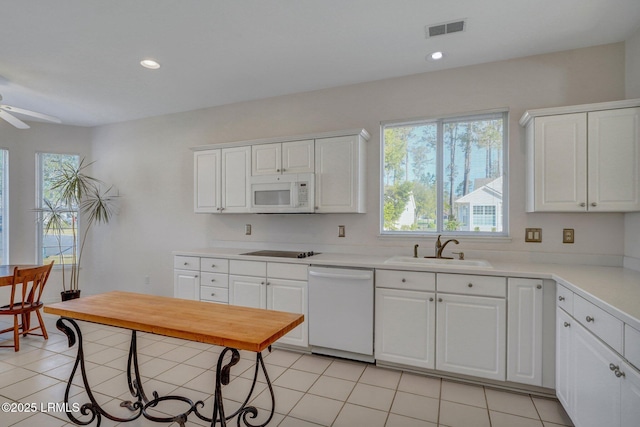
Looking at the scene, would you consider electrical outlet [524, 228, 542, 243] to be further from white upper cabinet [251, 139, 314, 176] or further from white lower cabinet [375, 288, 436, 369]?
white upper cabinet [251, 139, 314, 176]

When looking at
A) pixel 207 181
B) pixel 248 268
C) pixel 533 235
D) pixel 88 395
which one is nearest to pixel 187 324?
pixel 88 395

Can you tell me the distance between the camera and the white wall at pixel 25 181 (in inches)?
182

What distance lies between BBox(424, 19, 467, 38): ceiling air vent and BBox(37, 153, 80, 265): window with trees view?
17.8 feet

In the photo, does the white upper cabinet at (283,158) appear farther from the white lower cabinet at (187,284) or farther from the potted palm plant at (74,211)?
the potted palm plant at (74,211)

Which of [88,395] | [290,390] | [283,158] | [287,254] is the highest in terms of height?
[283,158]

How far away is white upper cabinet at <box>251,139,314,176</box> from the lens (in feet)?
Result: 11.0

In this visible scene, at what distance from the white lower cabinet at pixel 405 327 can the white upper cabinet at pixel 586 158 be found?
121 cm

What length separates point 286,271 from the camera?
3098 millimetres

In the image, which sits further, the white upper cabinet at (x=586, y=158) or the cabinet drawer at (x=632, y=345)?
the white upper cabinet at (x=586, y=158)

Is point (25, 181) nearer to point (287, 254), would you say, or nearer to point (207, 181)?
point (207, 181)

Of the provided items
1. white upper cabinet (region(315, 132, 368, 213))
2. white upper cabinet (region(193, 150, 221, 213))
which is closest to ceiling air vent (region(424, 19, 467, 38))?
white upper cabinet (region(315, 132, 368, 213))

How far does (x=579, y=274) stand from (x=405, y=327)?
128 centimetres

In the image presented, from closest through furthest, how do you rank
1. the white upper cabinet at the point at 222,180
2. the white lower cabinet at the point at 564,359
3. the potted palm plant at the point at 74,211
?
the white lower cabinet at the point at 564,359 < the white upper cabinet at the point at 222,180 < the potted palm plant at the point at 74,211

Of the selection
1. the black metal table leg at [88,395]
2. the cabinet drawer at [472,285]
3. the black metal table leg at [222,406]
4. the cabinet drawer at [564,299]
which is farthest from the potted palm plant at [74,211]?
the cabinet drawer at [564,299]
